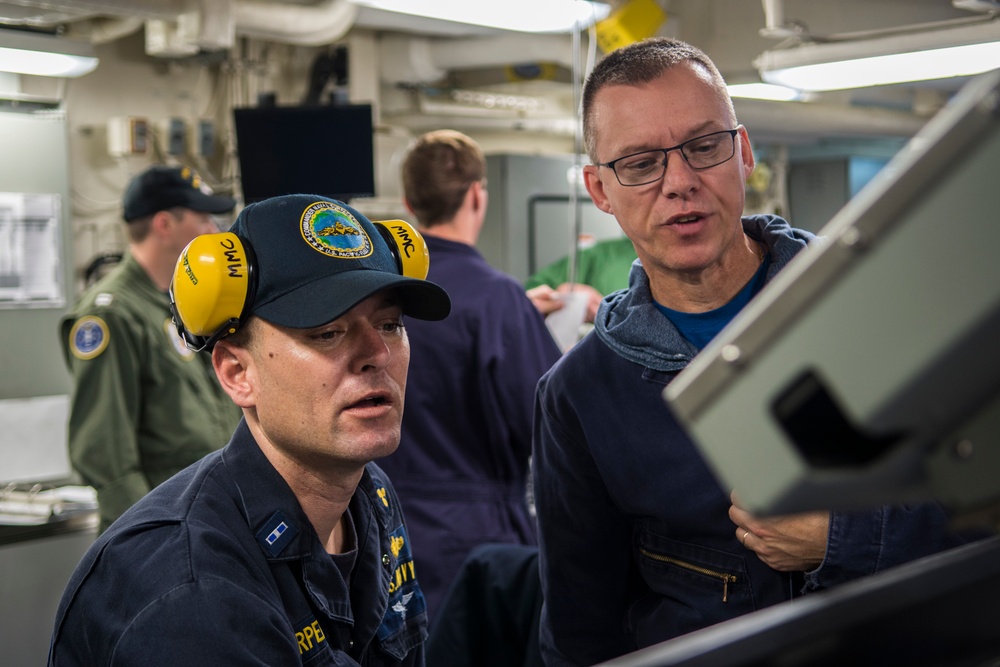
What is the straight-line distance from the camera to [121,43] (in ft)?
16.3

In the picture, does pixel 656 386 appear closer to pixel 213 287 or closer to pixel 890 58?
pixel 213 287

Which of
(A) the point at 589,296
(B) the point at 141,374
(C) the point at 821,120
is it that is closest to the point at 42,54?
(B) the point at 141,374

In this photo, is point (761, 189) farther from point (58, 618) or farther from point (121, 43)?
point (58, 618)

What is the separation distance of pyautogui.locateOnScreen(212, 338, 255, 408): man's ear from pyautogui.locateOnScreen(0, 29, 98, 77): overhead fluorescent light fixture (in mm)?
2534

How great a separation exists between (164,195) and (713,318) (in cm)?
239

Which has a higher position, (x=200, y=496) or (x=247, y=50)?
→ (x=247, y=50)

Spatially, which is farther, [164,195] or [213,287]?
[164,195]

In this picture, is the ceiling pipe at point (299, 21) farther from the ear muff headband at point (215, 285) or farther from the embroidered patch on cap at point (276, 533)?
the embroidered patch on cap at point (276, 533)

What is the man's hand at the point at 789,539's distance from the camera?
4.34 ft

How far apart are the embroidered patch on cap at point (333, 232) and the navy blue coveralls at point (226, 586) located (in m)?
0.27

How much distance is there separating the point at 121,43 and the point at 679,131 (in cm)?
416

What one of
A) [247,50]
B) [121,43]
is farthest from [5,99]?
[247,50]

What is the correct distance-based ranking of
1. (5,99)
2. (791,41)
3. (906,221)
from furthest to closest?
1. (5,99)
2. (791,41)
3. (906,221)

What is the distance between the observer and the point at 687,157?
1.50 metres
